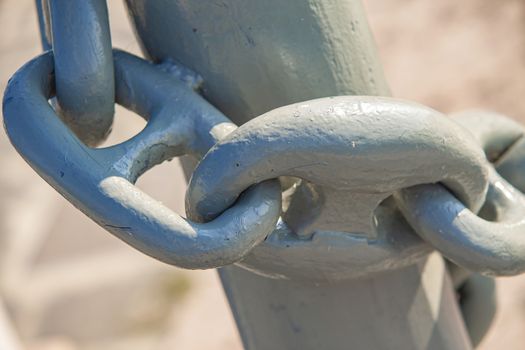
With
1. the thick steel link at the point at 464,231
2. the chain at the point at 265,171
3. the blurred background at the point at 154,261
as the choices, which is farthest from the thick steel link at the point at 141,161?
the blurred background at the point at 154,261

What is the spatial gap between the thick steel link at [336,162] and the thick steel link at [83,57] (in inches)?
4.0

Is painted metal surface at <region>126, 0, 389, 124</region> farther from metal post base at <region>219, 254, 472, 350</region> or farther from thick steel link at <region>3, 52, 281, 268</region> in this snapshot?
metal post base at <region>219, 254, 472, 350</region>

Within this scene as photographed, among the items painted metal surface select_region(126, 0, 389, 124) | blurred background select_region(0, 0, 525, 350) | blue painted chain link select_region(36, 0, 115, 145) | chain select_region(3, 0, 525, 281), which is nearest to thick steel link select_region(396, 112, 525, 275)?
chain select_region(3, 0, 525, 281)

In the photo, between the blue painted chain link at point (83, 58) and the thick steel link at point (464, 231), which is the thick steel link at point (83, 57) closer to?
the blue painted chain link at point (83, 58)

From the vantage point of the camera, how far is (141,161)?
70cm

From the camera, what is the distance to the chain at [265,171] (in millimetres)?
651

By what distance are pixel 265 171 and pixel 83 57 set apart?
0.16 metres

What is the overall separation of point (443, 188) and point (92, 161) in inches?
10.3

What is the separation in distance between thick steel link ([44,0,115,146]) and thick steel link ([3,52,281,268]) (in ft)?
0.06

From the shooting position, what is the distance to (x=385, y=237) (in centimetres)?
75

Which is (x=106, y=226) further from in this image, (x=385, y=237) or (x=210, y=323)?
(x=210, y=323)

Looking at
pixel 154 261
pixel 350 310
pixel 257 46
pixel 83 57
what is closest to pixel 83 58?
pixel 83 57

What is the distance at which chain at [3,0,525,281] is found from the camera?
65 cm

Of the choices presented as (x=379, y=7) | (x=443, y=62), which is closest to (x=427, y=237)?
(x=443, y=62)
